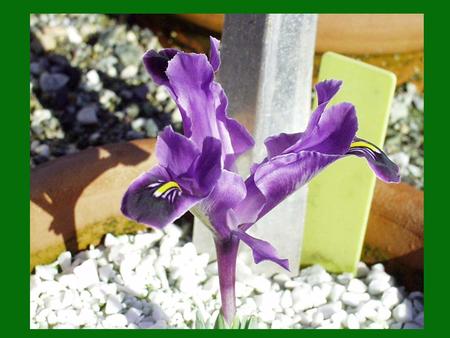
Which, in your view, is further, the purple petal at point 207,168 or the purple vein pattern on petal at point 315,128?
the purple vein pattern on petal at point 315,128

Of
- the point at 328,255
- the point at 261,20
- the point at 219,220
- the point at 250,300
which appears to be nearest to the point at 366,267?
the point at 328,255

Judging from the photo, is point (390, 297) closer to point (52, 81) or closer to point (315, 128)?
point (315, 128)

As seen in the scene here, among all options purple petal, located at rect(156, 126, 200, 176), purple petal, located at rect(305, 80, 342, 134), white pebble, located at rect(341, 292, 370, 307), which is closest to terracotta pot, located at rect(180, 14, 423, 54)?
white pebble, located at rect(341, 292, 370, 307)

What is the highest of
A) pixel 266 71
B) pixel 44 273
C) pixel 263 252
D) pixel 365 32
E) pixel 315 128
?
pixel 365 32

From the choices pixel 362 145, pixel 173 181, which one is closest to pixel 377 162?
pixel 362 145

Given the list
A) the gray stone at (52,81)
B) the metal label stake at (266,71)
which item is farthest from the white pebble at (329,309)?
the gray stone at (52,81)

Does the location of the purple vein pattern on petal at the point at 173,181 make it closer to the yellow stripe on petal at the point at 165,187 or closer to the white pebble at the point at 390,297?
the yellow stripe on petal at the point at 165,187
